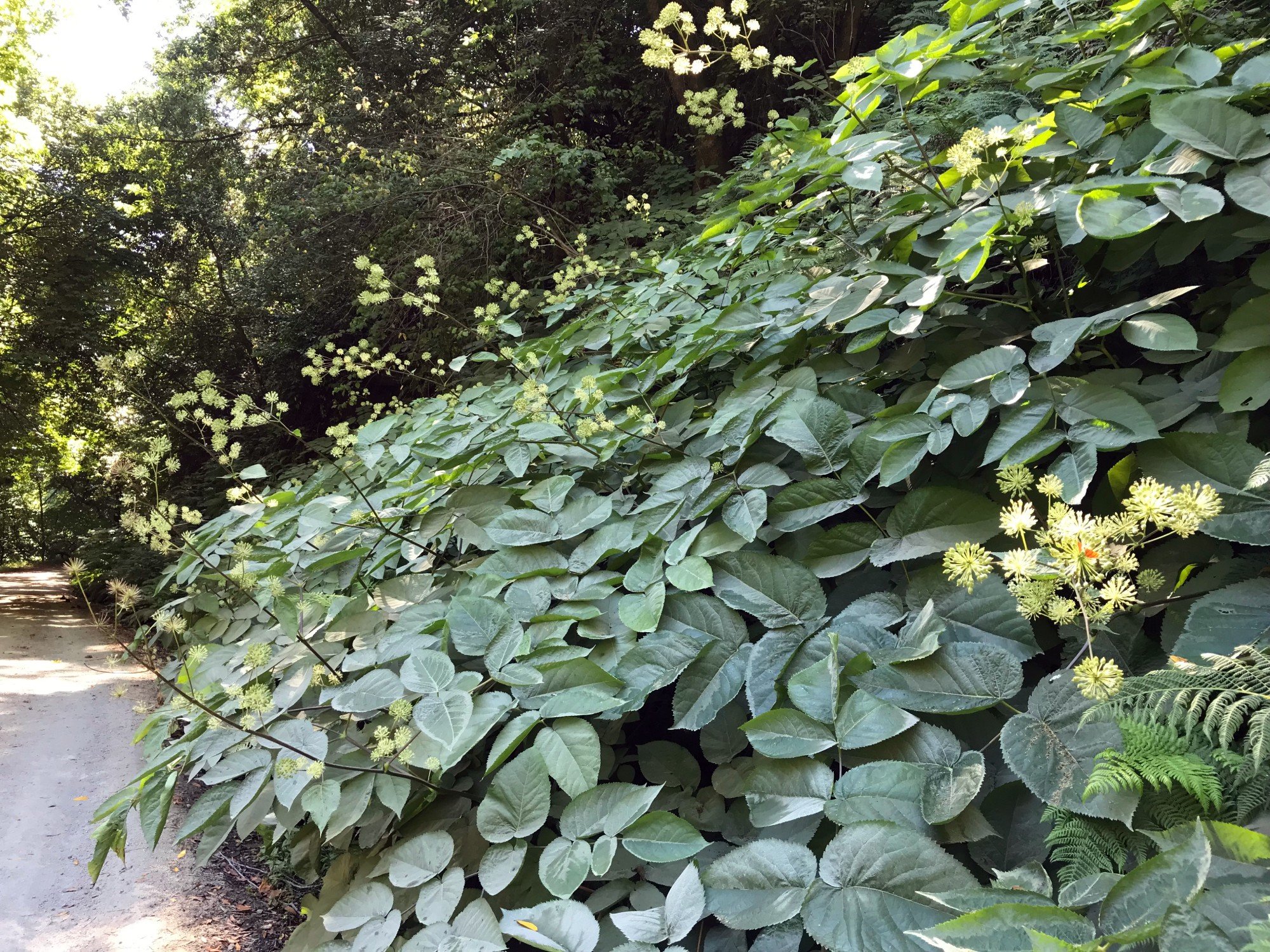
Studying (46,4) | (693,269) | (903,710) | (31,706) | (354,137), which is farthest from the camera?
(46,4)

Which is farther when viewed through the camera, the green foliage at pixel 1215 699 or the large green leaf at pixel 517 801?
the large green leaf at pixel 517 801

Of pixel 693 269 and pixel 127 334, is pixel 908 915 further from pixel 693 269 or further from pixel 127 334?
pixel 127 334

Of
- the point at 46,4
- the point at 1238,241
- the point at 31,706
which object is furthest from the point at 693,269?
the point at 46,4

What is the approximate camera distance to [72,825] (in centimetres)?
297

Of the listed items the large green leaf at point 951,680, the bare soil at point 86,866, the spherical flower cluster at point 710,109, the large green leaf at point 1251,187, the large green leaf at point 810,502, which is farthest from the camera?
the bare soil at point 86,866

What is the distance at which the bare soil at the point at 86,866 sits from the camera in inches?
87.7

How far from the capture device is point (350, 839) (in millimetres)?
1312

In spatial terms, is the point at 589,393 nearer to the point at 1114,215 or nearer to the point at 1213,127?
the point at 1114,215

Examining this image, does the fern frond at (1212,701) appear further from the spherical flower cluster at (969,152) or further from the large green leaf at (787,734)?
the spherical flower cluster at (969,152)

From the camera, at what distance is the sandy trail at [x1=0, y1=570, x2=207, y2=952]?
2256 mm

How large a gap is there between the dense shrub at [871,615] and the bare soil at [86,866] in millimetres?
471

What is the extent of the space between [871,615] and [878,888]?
1.38 feet

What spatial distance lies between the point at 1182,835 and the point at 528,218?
576cm

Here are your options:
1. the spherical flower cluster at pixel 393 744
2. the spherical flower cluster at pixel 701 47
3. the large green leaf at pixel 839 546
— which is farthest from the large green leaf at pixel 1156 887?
the spherical flower cluster at pixel 701 47
